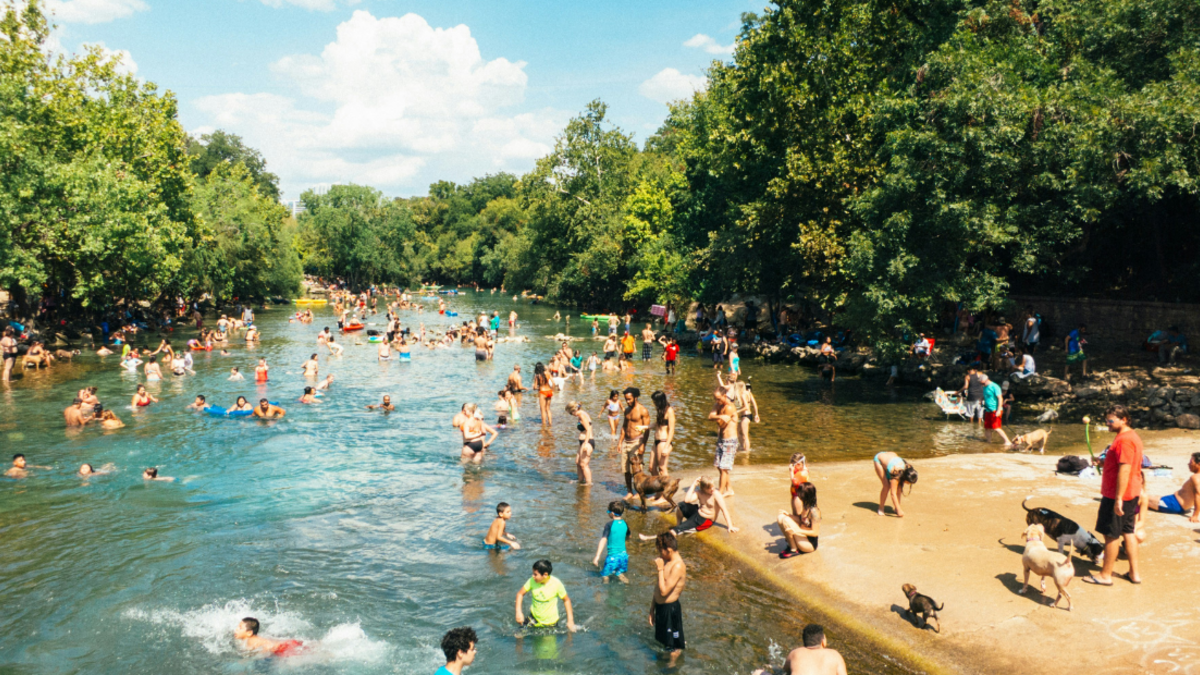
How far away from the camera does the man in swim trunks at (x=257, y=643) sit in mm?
9883

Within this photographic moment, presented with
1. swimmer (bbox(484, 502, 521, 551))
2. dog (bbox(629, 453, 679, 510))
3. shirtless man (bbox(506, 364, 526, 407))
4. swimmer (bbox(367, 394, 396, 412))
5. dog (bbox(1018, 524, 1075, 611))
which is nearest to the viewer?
dog (bbox(1018, 524, 1075, 611))

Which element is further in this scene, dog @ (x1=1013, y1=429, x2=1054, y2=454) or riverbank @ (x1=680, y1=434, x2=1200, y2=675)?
dog @ (x1=1013, y1=429, x2=1054, y2=454)

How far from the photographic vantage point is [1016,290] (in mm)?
31844

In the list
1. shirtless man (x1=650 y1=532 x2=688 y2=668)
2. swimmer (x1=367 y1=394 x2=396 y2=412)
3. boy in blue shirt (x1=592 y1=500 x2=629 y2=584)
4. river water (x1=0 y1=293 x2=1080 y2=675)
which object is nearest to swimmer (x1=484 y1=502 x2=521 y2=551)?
river water (x1=0 y1=293 x2=1080 y2=675)

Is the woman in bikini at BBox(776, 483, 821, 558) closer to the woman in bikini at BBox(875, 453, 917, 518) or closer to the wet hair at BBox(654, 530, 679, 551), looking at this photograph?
the woman in bikini at BBox(875, 453, 917, 518)

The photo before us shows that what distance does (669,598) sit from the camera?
9117mm

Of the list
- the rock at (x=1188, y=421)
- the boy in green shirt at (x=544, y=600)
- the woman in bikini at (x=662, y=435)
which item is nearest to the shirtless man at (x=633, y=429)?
the woman in bikini at (x=662, y=435)

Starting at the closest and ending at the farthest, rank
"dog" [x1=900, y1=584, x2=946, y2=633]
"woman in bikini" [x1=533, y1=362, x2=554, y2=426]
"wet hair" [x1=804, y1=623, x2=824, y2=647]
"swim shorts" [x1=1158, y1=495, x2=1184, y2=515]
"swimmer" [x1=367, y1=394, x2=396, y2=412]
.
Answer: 1. "wet hair" [x1=804, y1=623, x2=824, y2=647]
2. "dog" [x1=900, y1=584, x2=946, y2=633]
3. "swim shorts" [x1=1158, y1=495, x2=1184, y2=515]
4. "woman in bikini" [x1=533, y1=362, x2=554, y2=426]
5. "swimmer" [x1=367, y1=394, x2=396, y2=412]

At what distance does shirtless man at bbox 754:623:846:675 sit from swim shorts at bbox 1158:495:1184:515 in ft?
26.6

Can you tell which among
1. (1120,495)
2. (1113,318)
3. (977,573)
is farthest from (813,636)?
(1113,318)

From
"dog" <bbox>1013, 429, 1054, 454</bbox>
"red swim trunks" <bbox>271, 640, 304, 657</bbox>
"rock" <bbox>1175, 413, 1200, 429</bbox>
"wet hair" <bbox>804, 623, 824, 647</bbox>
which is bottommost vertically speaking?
"red swim trunks" <bbox>271, 640, 304, 657</bbox>

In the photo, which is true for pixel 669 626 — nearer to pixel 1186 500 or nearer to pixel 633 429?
pixel 633 429

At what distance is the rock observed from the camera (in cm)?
1897

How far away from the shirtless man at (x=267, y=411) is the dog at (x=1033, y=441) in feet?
72.0
